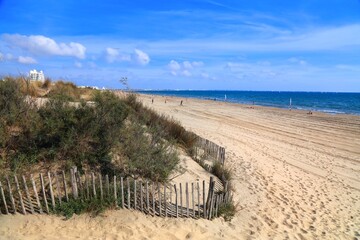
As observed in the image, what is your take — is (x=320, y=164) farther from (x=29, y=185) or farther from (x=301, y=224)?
(x=29, y=185)

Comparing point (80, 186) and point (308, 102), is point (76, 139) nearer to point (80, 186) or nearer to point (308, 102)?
point (80, 186)

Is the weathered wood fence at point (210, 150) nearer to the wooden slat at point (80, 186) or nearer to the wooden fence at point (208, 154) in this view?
the wooden fence at point (208, 154)

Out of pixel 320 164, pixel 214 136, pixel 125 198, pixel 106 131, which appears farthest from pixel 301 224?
pixel 214 136

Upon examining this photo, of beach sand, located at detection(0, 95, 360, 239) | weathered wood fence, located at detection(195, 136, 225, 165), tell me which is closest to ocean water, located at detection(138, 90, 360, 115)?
beach sand, located at detection(0, 95, 360, 239)

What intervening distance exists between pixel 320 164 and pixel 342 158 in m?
2.43

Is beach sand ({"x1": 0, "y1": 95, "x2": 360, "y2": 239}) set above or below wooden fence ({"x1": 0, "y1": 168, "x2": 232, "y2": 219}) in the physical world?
below

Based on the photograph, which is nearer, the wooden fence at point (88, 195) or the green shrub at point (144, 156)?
the wooden fence at point (88, 195)

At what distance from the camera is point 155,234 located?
6488mm

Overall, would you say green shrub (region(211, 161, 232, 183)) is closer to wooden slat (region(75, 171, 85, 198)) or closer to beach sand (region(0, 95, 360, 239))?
beach sand (region(0, 95, 360, 239))

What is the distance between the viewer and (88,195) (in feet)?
22.2

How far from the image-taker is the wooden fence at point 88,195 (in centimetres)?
639

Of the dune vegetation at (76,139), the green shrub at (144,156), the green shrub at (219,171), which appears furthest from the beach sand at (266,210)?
the dune vegetation at (76,139)

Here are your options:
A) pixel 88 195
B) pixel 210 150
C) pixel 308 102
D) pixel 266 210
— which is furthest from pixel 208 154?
pixel 308 102

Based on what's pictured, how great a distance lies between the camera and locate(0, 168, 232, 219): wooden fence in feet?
21.0
